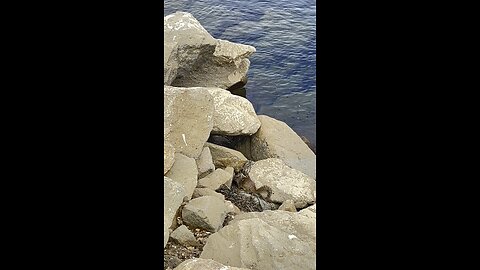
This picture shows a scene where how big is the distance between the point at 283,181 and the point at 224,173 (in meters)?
0.43

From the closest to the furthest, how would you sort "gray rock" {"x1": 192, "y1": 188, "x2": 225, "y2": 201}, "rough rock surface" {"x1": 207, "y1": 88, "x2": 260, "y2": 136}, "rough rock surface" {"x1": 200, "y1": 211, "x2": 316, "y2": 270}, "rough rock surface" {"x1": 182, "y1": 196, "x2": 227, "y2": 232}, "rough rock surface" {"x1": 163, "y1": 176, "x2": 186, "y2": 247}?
"rough rock surface" {"x1": 200, "y1": 211, "x2": 316, "y2": 270} → "rough rock surface" {"x1": 163, "y1": 176, "x2": 186, "y2": 247} → "rough rock surface" {"x1": 182, "y1": 196, "x2": 227, "y2": 232} → "gray rock" {"x1": 192, "y1": 188, "x2": 225, "y2": 201} → "rough rock surface" {"x1": 207, "y1": 88, "x2": 260, "y2": 136}

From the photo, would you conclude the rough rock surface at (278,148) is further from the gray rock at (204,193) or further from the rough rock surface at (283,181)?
the gray rock at (204,193)

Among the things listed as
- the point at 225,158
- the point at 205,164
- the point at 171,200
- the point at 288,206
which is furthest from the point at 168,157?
the point at 225,158

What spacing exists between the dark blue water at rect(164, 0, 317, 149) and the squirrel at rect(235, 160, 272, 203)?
1.52 m

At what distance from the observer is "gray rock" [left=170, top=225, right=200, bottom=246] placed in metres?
3.57

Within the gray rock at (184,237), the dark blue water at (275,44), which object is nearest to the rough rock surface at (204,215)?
the gray rock at (184,237)

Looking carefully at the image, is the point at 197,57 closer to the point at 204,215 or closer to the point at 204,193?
the point at 204,193

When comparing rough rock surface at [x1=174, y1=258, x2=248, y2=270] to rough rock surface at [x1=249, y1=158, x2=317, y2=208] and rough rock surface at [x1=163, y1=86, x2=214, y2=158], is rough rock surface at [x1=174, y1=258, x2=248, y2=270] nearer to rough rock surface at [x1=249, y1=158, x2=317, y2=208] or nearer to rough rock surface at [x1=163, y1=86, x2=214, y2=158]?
rough rock surface at [x1=163, y1=86, x2=214, y2=158]

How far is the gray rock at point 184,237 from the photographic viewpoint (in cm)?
357

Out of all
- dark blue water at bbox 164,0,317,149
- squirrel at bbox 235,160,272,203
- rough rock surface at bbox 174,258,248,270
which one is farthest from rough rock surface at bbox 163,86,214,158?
dark blue water at bbox 164,0,317,149

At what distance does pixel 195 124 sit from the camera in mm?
4480

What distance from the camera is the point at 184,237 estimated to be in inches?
141
